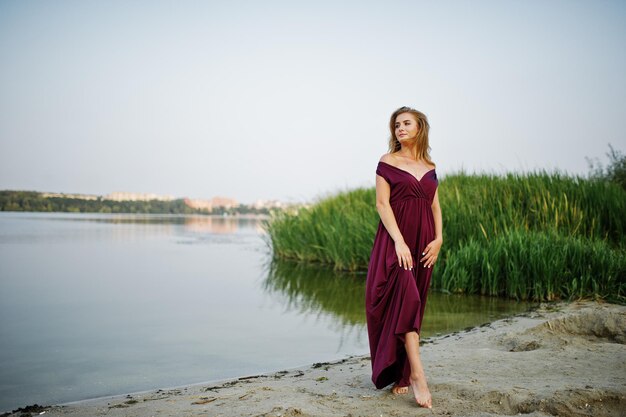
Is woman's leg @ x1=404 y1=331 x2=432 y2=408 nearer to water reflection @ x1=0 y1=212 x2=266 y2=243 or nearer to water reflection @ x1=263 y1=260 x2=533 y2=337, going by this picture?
water reflection @ x1=263 y1=260 x2=533 y2=337

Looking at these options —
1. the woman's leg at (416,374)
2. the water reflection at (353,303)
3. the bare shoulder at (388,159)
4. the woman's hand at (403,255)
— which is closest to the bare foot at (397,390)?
the woman's leg at (416,374)

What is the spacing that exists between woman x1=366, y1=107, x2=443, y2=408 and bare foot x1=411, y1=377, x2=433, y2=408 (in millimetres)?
82

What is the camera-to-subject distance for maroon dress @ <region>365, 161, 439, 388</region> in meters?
3.45

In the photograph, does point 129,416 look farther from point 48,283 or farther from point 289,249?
point 289,249

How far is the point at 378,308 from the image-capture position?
Answer: 3.60 metres

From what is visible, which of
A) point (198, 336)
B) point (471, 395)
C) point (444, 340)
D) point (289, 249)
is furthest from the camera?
point (289, 249)

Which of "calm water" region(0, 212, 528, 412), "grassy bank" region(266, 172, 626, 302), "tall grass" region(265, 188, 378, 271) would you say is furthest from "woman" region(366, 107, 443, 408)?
"tall grass" region(265, 188, 378, 271)

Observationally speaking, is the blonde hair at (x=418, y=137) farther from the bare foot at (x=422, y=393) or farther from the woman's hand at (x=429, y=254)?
the bare foot at (x=422, y=393)

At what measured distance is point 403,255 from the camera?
3484 millimetres

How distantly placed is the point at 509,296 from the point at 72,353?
→ 5.87 metres

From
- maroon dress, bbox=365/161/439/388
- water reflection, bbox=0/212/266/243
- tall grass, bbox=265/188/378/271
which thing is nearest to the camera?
maroon dress, bbox=365/161/439/388

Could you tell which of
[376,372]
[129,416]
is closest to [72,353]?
[129,416]

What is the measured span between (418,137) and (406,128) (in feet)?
0.35

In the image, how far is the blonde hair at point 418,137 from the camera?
148 inches
